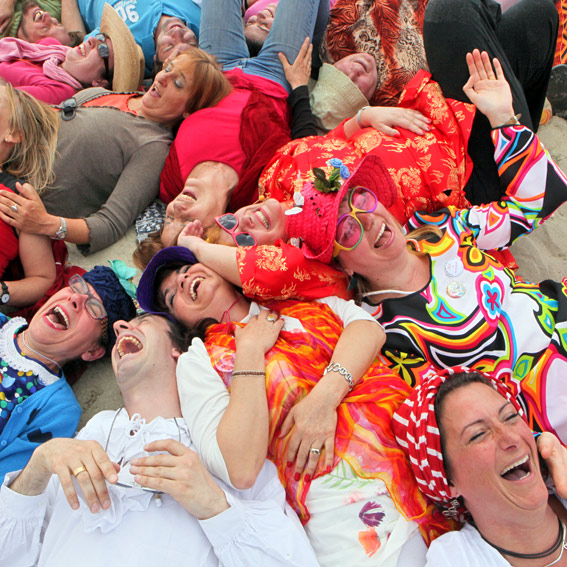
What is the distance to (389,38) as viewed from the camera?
365cm

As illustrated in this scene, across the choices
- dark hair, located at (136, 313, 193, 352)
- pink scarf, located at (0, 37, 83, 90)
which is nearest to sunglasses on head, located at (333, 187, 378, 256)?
dark hair, located at (136, 313, 193, 352)

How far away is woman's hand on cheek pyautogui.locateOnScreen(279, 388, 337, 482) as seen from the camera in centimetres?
191

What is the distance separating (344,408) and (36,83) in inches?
130

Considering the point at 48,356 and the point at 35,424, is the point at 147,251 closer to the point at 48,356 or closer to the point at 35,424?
the point at 48,356

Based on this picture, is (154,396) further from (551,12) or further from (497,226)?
(551,12)

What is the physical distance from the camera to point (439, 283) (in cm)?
237

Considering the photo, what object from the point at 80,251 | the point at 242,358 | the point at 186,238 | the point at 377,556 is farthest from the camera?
the point at 80,251

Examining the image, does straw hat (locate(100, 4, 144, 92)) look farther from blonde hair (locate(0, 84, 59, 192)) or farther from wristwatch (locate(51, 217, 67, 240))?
wristwatch (locate(51, 217, 67, 240))

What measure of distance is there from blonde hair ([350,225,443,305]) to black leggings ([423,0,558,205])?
2.29 ft

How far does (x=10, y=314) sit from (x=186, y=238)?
1.18 meters

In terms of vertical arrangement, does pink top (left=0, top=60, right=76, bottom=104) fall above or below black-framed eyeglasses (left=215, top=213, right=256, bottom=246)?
above

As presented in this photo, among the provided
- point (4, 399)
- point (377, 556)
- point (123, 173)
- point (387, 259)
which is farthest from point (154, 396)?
point (123, 173)

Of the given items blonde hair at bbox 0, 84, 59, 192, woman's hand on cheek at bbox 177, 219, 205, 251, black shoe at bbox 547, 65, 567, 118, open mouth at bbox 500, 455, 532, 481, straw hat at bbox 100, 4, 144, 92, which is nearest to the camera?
open mouth at bbox 500, 455, 532, 481

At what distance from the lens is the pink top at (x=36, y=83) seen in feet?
11.7
